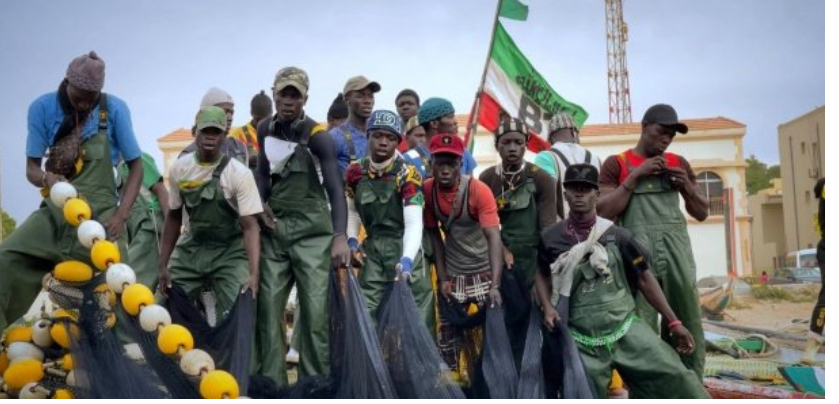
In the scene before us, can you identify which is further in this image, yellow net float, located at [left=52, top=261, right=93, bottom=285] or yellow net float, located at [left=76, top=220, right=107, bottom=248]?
yellow net float, located at [left=52, top=261, right=93, bottom=285]

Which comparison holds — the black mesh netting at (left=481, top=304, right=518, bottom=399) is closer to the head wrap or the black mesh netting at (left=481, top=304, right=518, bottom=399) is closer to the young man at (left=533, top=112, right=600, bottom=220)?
the young man at (left=533, top=112, right=600, bottom=220)

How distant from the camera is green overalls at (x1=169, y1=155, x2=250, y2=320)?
20.4 ft

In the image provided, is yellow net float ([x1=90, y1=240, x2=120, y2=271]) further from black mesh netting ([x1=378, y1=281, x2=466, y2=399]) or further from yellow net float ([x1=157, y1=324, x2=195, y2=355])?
black mesh netting ([x1=378, y1=281, x2=466, y2=399])

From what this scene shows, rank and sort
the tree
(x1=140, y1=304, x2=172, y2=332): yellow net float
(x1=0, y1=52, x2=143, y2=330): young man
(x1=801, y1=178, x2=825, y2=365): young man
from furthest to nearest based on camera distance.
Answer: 1. the tree
2. (x1=801, y1=178, x2=825, y2=365): young man
3. (x1=0, y1=52, x2=143, y2=330): young man
4. (x1=140, y1=304, x2=172, y2=332): yellow net float

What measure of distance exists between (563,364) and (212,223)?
8.06 ft

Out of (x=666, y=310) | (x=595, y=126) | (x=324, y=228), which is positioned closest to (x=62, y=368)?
(x=324, y=228)

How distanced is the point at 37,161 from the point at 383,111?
229 centimetres

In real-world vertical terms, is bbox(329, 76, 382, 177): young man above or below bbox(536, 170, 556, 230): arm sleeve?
above

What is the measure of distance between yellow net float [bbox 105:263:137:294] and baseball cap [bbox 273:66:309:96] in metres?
1.56

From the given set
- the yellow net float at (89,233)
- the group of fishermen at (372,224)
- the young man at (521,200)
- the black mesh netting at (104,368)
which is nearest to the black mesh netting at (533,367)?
the group of fishermen at (372,224)

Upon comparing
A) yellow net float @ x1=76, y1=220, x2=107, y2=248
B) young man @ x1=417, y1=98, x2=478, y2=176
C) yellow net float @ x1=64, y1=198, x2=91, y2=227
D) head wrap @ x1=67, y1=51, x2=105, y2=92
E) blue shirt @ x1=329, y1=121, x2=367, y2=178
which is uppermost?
head wrap @ x1=67, y1=51, x2=105, y2=92

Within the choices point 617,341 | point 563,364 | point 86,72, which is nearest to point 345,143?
point 86,72

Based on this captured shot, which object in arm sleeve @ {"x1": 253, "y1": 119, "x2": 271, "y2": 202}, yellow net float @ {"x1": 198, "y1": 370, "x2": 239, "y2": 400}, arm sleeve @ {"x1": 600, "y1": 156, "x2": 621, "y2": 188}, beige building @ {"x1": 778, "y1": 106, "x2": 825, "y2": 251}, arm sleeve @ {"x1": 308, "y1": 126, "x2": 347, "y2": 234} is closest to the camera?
yellow net float @ {"x1": 198, "y1": 370, "x2": 239, "y2": 400}

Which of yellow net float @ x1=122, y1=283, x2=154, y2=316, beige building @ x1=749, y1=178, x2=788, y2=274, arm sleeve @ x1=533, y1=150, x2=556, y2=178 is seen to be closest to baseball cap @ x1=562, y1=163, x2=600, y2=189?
arm sleeve @ x1=533, y1=150, x2=556, y2=178
